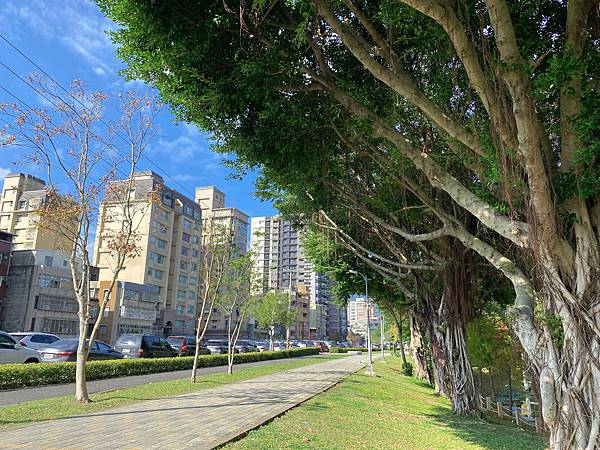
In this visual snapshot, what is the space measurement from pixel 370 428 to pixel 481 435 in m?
3.25

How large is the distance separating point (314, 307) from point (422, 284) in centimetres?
10880

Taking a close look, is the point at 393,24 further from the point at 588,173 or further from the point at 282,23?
the point at 588,173

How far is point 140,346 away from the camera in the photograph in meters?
21.8

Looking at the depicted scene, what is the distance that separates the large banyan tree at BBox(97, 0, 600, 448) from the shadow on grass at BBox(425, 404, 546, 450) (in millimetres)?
4075

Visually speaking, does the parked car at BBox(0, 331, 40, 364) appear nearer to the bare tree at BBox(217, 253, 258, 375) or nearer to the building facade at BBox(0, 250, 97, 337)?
the bare tree at BBox(217, 253, 258, 375)

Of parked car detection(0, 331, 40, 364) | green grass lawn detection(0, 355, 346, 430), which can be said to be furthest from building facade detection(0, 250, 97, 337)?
green grass lawn detection(0, 355, 346, 430)

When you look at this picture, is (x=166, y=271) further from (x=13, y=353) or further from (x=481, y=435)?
(x=481, y=435)

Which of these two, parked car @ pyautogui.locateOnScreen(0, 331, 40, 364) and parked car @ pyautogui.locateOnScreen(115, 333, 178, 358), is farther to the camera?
parked car @ pyautogui.locateOnScreen(115, 333, 178, 358)

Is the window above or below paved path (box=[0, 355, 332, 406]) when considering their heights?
above

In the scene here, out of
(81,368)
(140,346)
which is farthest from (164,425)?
(140,346)

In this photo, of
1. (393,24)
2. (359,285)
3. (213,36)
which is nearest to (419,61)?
(393,24)

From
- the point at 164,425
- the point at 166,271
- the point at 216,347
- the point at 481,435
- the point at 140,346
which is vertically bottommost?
the point at 481,435

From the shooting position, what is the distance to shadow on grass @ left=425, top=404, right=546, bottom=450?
957 centimetres

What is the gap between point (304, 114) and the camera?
8.84 meters
